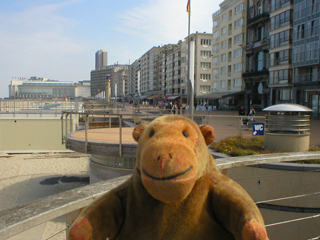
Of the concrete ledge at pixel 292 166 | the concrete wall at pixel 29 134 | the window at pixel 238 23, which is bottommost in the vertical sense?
the concrete wall at pixel 29 134

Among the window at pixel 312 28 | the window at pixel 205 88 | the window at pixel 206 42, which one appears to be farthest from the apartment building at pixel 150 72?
the window at pixel 312 28

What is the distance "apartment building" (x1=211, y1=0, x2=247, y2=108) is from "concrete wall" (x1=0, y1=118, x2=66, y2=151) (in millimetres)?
37333

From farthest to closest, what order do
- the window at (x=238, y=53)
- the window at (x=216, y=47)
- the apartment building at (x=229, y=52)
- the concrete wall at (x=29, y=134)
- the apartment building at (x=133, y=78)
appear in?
1. the apartment building at (x=133, y=78)
2. the window at (x=216, y=47)
3. the window at (x=238, y=53)
4. the apartment building at (x=229, y=52)
5. the concrete wall at (x=29, y=134)

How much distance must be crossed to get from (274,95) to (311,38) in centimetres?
1090

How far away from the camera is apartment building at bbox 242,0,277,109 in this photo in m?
46.5

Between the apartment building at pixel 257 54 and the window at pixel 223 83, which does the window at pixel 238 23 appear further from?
the window at pixel 223 83

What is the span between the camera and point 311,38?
1341 inches

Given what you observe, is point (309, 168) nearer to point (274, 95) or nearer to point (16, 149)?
point (16, 149)

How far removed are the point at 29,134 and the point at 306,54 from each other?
97.3 ft

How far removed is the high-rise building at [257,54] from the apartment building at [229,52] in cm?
200

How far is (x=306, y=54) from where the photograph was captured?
35.0 m

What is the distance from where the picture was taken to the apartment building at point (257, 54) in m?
46.5

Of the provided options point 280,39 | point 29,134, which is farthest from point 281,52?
point 29,134

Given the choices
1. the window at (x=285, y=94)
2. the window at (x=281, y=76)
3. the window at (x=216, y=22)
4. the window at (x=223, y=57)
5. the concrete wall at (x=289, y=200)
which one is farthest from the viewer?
the window at (x=216, y=22)
